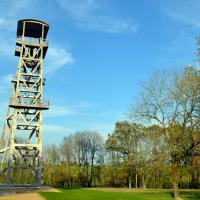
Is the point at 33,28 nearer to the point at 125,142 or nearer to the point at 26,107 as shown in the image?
the point at 26,107

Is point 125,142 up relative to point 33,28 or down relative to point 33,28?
down

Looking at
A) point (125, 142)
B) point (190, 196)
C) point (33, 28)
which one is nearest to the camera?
point (190, 196)

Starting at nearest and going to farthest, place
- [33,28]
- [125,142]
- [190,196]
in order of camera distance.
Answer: [190,196], [33,28], [125,142]

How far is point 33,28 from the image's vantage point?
1761 inches

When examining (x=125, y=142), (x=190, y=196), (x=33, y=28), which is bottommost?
(x=190, y=196)

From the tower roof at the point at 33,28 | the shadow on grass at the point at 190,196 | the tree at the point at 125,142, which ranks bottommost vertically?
the shadow on grass at the point at 190,196

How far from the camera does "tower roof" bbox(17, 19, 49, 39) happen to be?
1705 inches

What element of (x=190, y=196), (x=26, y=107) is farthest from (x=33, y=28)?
(x=190, y=196)

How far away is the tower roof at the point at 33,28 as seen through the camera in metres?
43.3

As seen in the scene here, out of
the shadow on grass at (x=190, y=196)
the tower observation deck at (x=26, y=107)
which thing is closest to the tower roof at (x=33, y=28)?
the tower observation deck at (x=26, y=107)

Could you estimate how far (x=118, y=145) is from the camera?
6538 cm

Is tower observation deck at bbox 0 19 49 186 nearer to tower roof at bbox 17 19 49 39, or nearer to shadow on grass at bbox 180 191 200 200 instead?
tower roof at bbox 17 19 49 39

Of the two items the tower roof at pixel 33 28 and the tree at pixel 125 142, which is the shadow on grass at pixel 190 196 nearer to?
the tree at pixel 125 142

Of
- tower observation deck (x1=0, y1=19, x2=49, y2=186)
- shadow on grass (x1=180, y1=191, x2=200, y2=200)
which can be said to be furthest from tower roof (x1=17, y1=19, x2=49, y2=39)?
shadow on grass (x1=180, y1=191, x2=200, y2=200)
